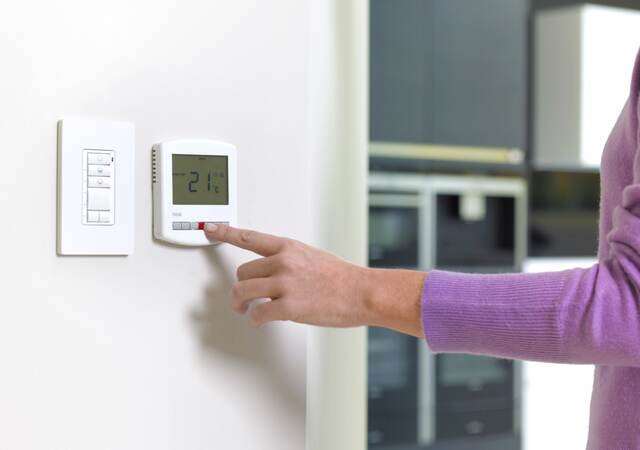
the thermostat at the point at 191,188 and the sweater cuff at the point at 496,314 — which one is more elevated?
the thermostat at the point at 191,188

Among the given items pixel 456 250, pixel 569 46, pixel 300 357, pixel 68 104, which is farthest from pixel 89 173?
pixel 569 46

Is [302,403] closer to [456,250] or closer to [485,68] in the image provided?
[456,250]

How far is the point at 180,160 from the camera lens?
3.10 feet

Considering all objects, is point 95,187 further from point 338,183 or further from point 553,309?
point 553,309

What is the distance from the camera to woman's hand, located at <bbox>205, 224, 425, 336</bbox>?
2.82 ft

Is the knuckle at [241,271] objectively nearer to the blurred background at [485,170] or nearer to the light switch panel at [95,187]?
the light switch panel at [95,187]

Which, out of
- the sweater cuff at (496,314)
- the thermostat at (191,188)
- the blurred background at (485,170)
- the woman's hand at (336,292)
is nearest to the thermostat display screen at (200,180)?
the thermostat at (191,188)

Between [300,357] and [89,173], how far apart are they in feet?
1.11

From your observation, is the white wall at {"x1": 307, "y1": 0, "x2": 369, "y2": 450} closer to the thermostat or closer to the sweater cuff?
the thermostat

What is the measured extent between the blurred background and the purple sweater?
216cm

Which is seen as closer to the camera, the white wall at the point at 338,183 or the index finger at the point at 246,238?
the index finger at the point at 246,238

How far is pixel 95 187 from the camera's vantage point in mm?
898

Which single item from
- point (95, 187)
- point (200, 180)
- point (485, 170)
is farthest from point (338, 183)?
point (485, 170)

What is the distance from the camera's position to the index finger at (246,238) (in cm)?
91
